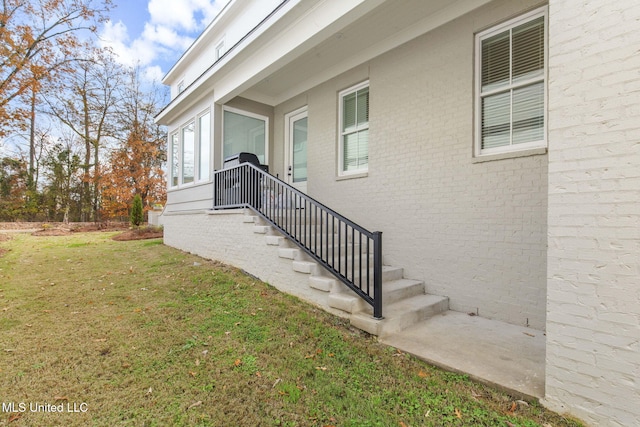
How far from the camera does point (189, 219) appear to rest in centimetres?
700

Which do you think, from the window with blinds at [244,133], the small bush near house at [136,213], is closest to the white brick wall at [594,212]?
the window with blinds at [244,133]

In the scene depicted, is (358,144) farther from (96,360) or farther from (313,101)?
(96,360)

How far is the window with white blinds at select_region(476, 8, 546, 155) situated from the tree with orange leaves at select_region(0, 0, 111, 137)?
417 inches

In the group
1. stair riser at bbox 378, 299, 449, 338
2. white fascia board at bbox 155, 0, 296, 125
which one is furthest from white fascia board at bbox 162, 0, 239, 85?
stair riser at bbox 378, 299, 449, 338

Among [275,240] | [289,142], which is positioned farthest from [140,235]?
[275,240]

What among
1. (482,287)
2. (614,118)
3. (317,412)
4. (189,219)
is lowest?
(317,412)

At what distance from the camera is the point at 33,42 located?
324 inches

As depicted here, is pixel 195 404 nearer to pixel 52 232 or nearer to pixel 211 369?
pixel 211 369

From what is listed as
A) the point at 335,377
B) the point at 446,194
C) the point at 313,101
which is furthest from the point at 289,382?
the point at 313,101

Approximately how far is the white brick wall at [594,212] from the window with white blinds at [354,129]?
3.43 metres

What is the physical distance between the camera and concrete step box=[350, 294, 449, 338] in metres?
3.13

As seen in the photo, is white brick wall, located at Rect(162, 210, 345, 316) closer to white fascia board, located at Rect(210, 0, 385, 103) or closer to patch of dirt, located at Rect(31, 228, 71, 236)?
white fascia board, located at Rect(210, 0, 385, 103)

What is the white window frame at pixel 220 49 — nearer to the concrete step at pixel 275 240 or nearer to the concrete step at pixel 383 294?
the concrete step at pixel 275 240

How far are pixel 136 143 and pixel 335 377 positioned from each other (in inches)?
639
